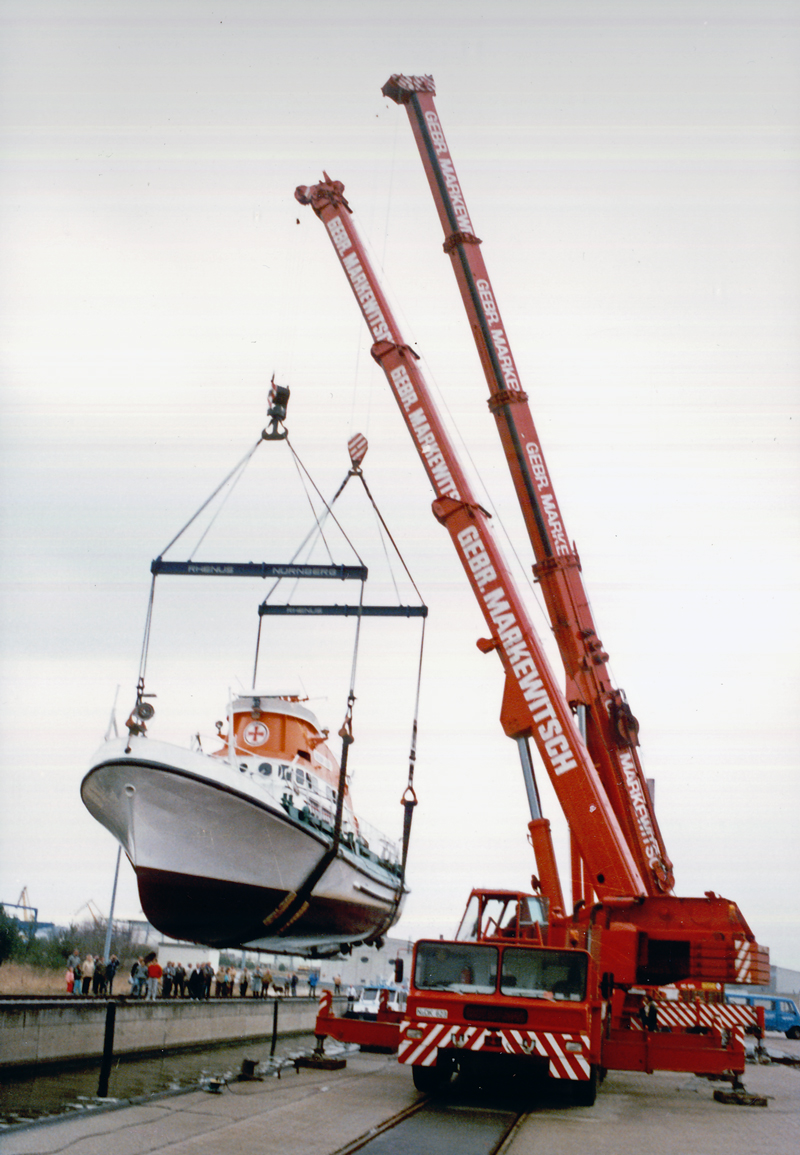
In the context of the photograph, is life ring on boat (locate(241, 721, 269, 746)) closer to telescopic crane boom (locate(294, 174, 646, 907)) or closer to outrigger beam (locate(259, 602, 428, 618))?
outrigger beam (locate(259, 602, 428, 618))

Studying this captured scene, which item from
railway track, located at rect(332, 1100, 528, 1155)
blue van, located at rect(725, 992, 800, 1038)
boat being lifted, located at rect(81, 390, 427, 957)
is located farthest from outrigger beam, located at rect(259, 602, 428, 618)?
blue van, located at rect(725, 992, 800, 1038)

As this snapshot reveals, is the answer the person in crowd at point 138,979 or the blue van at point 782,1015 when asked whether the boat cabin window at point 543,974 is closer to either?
the person in crowd at point 138,979

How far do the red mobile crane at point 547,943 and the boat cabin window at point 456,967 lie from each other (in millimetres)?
10

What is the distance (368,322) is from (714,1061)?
10320mm

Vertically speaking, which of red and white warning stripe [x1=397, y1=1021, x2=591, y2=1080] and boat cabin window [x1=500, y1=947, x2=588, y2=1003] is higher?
boat cabin window [x1=500, y1=947, x2=588, y2=1003]

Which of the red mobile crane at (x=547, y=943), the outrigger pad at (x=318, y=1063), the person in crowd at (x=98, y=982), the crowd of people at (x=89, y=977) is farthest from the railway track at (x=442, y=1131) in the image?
the person in crowd at (x=98, y=982)

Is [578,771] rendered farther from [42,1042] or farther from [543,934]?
[42,1042]

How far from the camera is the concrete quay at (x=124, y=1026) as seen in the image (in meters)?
11.0

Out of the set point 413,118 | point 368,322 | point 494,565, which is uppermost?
point 413,118

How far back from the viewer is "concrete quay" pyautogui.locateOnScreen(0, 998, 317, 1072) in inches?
432

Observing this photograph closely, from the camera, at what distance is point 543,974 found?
8.98 meters

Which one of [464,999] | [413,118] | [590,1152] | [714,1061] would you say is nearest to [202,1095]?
[464,999]

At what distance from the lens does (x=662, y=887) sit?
12.2m

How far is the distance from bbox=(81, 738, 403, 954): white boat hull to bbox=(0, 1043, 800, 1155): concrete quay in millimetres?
4336
